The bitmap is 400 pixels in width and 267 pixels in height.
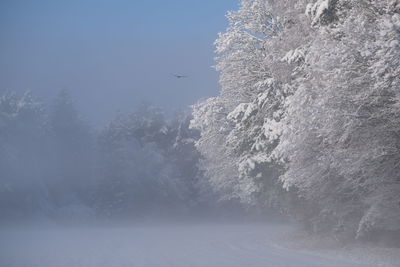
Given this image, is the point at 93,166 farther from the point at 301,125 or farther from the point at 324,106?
the point at 324,106

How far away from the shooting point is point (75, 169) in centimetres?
5375

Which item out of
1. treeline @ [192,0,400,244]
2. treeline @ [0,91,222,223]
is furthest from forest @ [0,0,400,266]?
treeline @ [0,91,222,223]

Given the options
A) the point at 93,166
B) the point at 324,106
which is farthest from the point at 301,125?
the point at 93,166

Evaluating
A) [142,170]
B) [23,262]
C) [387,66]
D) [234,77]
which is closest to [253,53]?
[234,77]

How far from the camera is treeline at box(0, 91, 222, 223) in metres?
48.0

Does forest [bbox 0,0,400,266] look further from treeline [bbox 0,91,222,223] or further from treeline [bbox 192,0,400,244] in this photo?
treeline [bbox 0,91,222,223]

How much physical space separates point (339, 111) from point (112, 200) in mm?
42280

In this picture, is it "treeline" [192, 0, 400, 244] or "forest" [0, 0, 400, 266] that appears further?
"forest" [0, 0, 400, 266]

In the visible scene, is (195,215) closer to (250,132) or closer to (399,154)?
(250,132)

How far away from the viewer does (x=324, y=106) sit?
1284 centimetres

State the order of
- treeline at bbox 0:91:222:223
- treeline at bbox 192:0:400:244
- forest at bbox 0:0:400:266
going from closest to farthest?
treeline at bbox 192:0:400:244, forest at bbox 0:0:400:266, treeline at bbox 0:91:222:223

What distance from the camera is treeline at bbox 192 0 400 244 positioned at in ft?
40.2

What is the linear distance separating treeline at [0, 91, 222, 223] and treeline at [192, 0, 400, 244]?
96.2 feet

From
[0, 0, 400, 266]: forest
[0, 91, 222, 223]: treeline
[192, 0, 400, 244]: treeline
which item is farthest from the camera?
[0, 91, 222, 223]: treeline
